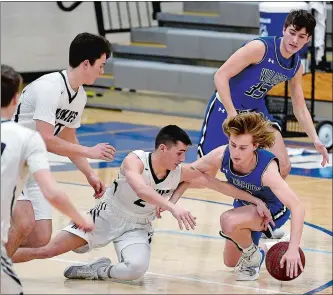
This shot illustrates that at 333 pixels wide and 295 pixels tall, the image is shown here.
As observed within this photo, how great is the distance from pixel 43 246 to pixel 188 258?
1219 mm

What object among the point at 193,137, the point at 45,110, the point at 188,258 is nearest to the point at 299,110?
the point at 188,258

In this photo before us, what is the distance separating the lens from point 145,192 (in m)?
6.22

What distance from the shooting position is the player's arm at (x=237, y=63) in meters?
7.18

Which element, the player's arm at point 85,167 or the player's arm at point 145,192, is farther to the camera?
the player's arm at point 85,167

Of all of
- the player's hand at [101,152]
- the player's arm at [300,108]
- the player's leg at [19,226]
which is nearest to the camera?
the player's hand at [101,152]

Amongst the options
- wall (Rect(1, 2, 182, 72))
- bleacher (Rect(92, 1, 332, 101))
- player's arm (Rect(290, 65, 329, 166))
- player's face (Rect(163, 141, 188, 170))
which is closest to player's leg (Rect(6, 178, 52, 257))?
player's face (Rect(163, 141, 188, 170))

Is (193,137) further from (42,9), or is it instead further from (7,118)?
(7,118)

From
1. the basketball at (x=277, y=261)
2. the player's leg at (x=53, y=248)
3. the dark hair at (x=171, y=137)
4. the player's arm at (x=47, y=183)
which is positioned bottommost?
the basketball at (x=277, y=261)

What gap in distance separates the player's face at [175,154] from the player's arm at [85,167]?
0.41 metres

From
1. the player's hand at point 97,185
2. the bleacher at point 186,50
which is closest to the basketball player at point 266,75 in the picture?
the player's hand at point 97,185

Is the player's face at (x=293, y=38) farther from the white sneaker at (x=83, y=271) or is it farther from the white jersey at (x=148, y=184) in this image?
the white sneaker at (x=83, y=271)

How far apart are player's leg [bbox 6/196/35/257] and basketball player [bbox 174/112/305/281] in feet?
3.20

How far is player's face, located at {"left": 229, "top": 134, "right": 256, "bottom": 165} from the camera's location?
20.3 ft

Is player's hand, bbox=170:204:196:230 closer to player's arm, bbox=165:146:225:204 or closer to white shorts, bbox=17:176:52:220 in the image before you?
player's arm, bbox=165:146:225:204
